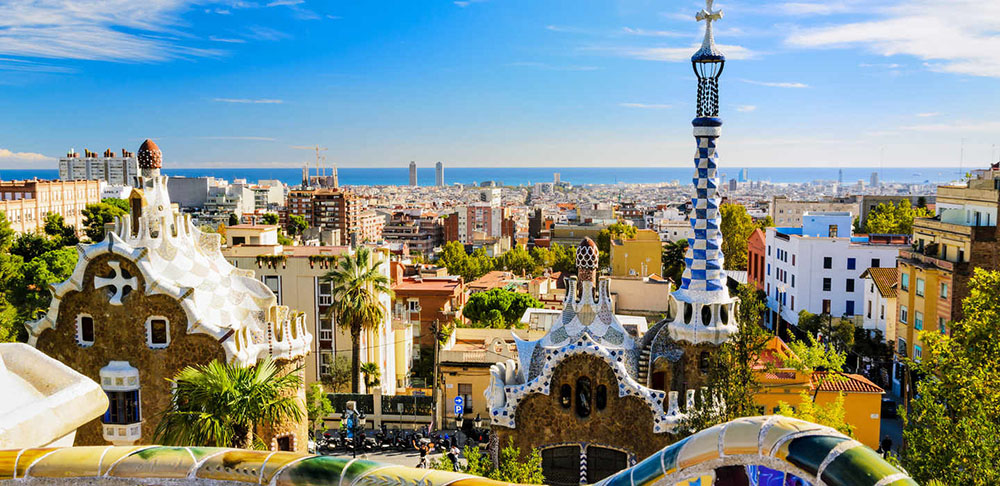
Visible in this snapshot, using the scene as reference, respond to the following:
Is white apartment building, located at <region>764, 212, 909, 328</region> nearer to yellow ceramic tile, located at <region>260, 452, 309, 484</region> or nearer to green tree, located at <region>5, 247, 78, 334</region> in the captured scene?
green tree, located at <region>5, 247, 78, 334</region>

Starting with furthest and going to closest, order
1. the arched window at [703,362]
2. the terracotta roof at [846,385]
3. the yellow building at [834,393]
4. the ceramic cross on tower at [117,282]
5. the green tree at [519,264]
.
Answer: the green tree at [519,264] < the terracotta roof at [846,385] < the yellow building at [834,393] < the ceramic cross on tower at [117,282] < the arched window at [703,362]

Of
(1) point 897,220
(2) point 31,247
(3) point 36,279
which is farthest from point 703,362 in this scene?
(1) point 897,220

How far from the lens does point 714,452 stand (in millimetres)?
6031

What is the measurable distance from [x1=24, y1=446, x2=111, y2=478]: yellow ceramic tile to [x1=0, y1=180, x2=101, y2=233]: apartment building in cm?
8725

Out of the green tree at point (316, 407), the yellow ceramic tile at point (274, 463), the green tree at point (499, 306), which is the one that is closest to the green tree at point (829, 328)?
the green tree at point (499, 306)

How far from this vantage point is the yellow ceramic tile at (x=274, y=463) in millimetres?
5938

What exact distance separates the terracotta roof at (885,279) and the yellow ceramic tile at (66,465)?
4640 cm

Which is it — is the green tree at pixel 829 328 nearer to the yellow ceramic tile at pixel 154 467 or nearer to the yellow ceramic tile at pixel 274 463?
the yellow ceramic tile at pixel 274 463

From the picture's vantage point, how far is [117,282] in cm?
2273

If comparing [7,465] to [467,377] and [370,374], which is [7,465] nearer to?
[467,377]

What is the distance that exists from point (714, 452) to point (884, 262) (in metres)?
56.1

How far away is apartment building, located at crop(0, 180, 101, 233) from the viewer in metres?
88.5

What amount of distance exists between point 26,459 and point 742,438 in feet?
17.4

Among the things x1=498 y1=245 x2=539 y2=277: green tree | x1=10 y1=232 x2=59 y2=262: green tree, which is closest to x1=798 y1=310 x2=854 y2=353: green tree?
x1=498 y1=245 x2=539 y2=277: green tree
